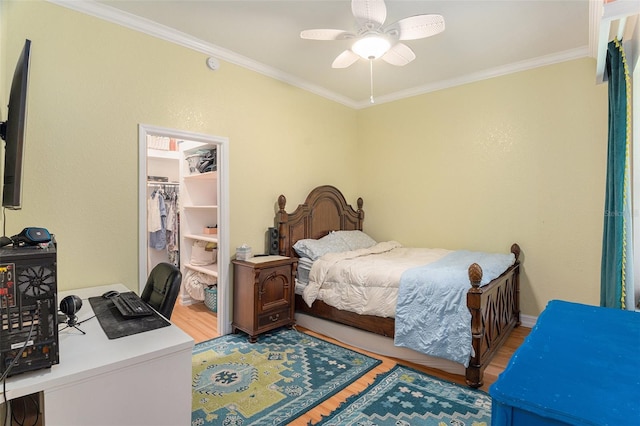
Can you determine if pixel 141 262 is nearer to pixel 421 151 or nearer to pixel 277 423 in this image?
pixel 277 423

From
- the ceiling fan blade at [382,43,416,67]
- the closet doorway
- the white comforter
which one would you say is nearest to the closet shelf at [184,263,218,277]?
the closet doorway

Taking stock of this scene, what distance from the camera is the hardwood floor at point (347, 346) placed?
214 cm

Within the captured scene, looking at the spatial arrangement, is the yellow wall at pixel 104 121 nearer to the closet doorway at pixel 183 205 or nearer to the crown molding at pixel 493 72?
the closet doorway at pixel 183 205

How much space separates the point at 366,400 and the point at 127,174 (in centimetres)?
249

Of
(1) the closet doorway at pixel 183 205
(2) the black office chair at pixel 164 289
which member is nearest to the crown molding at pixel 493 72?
(1) the closet doorway at pixel 183 205

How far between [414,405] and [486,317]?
86 centimetres

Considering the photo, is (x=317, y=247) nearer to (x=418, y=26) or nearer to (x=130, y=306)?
(x=130, y=306)

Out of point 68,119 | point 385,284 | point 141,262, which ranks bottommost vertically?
point 385,284

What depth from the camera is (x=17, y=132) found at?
4.05 ft

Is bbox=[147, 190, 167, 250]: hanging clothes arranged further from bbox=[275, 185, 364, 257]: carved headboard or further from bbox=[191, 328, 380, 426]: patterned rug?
bbox=[191, 328, 380, 426]: patterned rug

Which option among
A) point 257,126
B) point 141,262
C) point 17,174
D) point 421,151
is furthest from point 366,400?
point 421,151

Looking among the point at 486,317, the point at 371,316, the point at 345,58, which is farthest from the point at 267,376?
the point at 345,58

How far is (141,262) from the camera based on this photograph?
276cm

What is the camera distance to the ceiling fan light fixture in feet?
7.91
